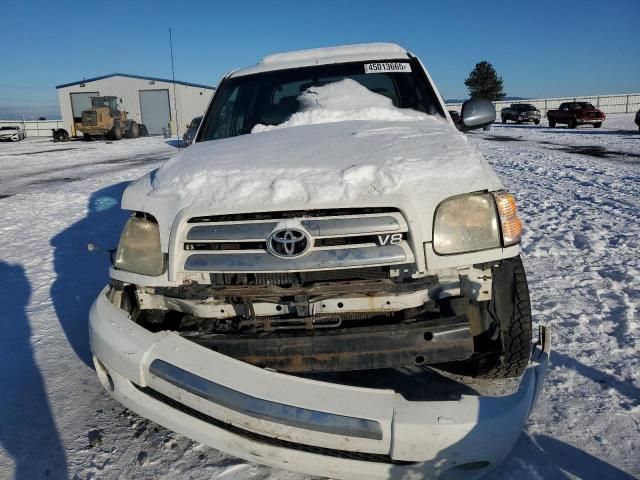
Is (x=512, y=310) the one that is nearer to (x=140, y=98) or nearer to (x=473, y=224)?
(x=473, y=224)

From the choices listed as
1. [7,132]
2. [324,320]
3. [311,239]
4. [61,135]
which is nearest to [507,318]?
[324,320]

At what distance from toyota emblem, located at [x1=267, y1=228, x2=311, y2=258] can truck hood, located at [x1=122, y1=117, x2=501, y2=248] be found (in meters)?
0.11

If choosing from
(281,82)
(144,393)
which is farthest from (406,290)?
(281,82)

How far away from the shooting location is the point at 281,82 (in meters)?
3.66

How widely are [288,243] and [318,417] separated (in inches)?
26.0

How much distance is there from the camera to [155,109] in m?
40.1

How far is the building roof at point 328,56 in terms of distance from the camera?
12.0ft

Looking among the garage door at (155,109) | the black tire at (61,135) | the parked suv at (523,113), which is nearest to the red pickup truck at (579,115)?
the parked suv at (523,113)

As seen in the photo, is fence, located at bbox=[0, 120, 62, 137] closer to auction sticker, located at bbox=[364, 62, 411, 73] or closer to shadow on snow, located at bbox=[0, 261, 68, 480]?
shadow on snow, located at bbox=[0, 261, 68, 480]

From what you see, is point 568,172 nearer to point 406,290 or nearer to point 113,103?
point 406,290

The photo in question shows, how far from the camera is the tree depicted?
2072 inches

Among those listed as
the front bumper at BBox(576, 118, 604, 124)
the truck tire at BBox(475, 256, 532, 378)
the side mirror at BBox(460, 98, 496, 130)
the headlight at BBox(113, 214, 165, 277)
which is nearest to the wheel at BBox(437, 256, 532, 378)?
the truck tire at BBox(475, 256, 532, 378)

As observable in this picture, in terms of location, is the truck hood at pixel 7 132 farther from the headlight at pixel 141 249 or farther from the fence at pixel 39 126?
the headlight at pixel 141 249

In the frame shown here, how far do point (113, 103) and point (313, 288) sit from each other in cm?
3231
